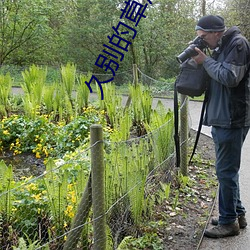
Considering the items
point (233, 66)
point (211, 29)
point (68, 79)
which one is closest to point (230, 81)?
point (233, 66)

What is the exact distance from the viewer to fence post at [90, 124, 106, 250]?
7.91 ft

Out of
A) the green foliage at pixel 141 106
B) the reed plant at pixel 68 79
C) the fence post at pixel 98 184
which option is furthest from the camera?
the reed plant at pixel 68 79

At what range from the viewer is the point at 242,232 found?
11.5 ft

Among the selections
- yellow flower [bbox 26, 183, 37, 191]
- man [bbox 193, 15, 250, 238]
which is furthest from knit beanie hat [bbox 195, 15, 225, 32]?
yellow flower [bbox 26, 183, 37, 191]

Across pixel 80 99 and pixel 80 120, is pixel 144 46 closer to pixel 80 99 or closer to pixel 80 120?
pixel 80 99

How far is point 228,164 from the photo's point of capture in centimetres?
319

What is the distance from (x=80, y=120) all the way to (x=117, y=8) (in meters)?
10.1

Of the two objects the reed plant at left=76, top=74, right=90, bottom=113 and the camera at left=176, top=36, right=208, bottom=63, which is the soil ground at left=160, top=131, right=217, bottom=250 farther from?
the reed plant at left=76, top=74, right=90, bottom=113

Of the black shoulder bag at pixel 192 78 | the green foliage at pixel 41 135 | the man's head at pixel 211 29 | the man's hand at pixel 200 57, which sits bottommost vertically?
the green foliage at pixel 41 135

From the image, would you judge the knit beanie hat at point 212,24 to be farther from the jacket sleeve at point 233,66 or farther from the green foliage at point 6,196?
the green foliage at point 6,196

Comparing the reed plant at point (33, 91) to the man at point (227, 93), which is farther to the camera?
the reed plant at point (33, 91)

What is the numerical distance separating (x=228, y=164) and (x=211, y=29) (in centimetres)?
110

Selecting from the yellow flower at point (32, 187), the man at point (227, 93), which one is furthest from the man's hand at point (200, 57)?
the yellow flower at point (32, 187)

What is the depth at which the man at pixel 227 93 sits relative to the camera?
2.93 metres
